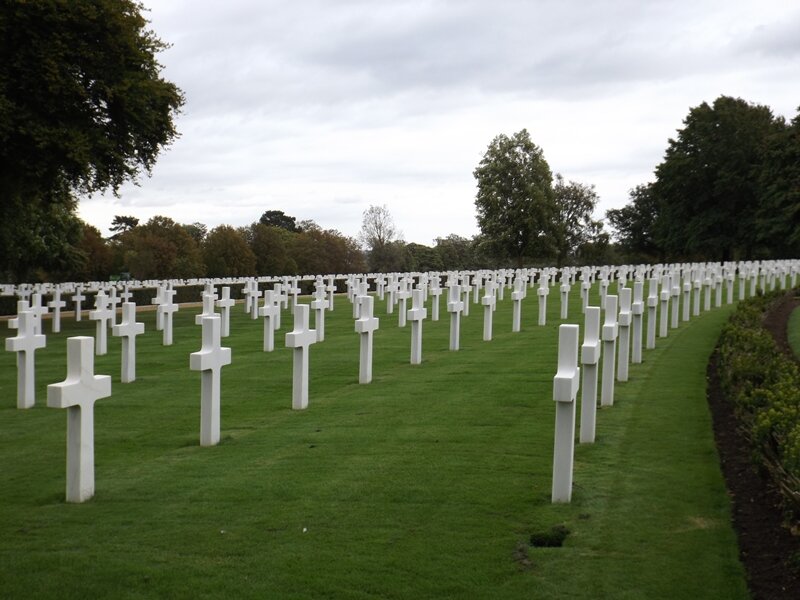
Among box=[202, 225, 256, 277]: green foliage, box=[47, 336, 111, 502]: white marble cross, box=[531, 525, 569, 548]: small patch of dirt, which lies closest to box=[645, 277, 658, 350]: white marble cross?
box=[531, 525, 569, 548]: small patch of dirt

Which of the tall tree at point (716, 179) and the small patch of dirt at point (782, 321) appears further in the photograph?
the tall tree at point (716, 179)

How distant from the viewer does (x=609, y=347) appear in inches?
400

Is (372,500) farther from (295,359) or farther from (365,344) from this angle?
(365,344)

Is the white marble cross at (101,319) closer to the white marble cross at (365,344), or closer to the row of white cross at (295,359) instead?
the row of white cross at (295,359)

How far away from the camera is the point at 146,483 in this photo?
23.7 ft

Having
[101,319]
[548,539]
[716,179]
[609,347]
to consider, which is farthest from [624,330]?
[716,179]

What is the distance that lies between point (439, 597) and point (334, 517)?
1463 millimetres

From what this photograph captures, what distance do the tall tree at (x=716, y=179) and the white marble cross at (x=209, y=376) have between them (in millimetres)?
56460

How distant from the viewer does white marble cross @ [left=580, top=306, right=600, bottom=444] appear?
7.97 metres

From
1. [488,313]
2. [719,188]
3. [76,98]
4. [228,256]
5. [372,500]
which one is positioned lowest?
[372,500]

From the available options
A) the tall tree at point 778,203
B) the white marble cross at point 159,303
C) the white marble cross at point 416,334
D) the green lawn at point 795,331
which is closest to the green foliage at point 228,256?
the white marble cross at point 159,303

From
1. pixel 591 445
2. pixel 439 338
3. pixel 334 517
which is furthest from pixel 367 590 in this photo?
pixel 439 338

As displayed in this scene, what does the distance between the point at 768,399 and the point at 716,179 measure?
2303 inches

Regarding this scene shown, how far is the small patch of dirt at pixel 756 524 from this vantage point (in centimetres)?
496
